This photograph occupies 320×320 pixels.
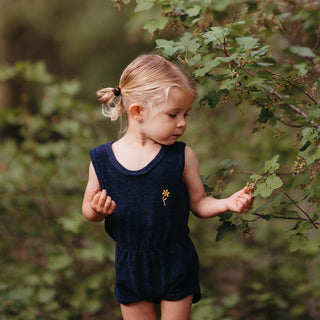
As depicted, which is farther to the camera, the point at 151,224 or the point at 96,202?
the point at 151,224

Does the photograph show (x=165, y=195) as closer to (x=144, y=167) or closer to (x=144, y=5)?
(x=144, y=167)

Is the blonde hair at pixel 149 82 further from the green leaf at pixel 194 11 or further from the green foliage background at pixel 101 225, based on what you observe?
the green foliage background at pixel 101 225

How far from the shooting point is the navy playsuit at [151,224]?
1.72 meters

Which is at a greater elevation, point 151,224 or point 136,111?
point 136,111

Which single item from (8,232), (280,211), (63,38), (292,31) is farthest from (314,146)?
(63,38)

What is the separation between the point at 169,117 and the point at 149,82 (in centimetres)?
17

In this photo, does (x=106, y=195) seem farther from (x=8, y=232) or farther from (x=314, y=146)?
(x=8, y=232)

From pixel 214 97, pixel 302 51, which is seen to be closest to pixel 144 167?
pixel 214 97

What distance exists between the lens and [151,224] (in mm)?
1728

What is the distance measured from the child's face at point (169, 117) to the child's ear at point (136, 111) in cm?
3

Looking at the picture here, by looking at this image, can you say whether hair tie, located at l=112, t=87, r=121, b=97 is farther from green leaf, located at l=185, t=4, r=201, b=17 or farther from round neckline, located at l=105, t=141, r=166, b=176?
green leaf, located at l=185, t=4, r=201, b=17

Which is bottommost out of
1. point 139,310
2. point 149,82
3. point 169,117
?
point 139,310

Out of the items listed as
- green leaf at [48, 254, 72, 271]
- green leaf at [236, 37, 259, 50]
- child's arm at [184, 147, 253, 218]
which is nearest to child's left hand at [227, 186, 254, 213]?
child's arm at [184, 147, 253, 218]

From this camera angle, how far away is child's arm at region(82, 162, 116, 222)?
5.29ft
